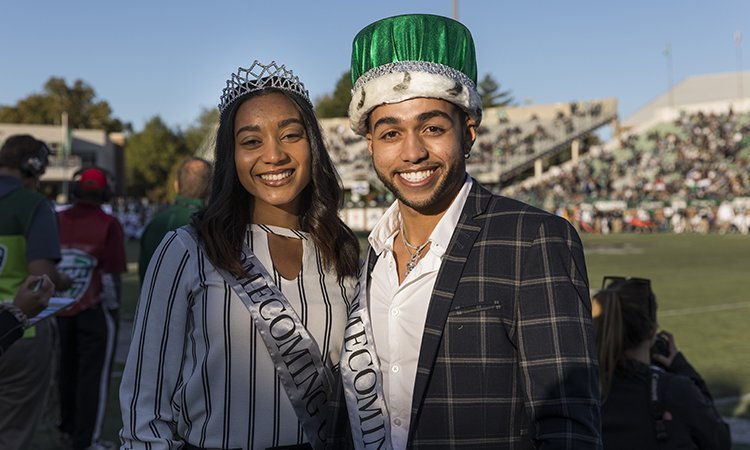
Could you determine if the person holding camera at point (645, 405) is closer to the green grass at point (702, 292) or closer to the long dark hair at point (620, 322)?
the long dark hair at point (620, 322)

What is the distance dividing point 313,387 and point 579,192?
155 feet

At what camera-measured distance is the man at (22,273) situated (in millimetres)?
4504

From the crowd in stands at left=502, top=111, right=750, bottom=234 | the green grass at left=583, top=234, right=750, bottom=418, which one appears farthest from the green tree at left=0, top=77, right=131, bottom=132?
the green grass at left=583, top=234, right=750, bottom=418

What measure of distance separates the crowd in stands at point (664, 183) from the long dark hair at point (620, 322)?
33.1 m

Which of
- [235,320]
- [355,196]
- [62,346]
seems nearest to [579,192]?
[355,196]

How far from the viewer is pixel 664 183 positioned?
45.0 m

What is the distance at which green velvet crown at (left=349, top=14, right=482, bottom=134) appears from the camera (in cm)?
233

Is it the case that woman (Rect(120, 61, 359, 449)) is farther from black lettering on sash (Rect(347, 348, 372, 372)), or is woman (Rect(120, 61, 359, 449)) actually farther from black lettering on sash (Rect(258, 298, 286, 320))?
black lettering on sash (Rect(347, 348, 372, 372))

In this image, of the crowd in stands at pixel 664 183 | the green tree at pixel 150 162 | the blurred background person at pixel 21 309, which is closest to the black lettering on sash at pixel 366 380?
the blurred background person at pixel 21 309

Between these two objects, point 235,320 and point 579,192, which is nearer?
point 235,320

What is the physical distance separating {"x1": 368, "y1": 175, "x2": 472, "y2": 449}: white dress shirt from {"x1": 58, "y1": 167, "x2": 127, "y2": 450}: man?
13.6ft

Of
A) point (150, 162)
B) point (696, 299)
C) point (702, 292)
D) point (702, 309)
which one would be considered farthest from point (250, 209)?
point (150, 162)

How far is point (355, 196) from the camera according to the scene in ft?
152

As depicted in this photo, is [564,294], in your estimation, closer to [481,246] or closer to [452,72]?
[481,246]
